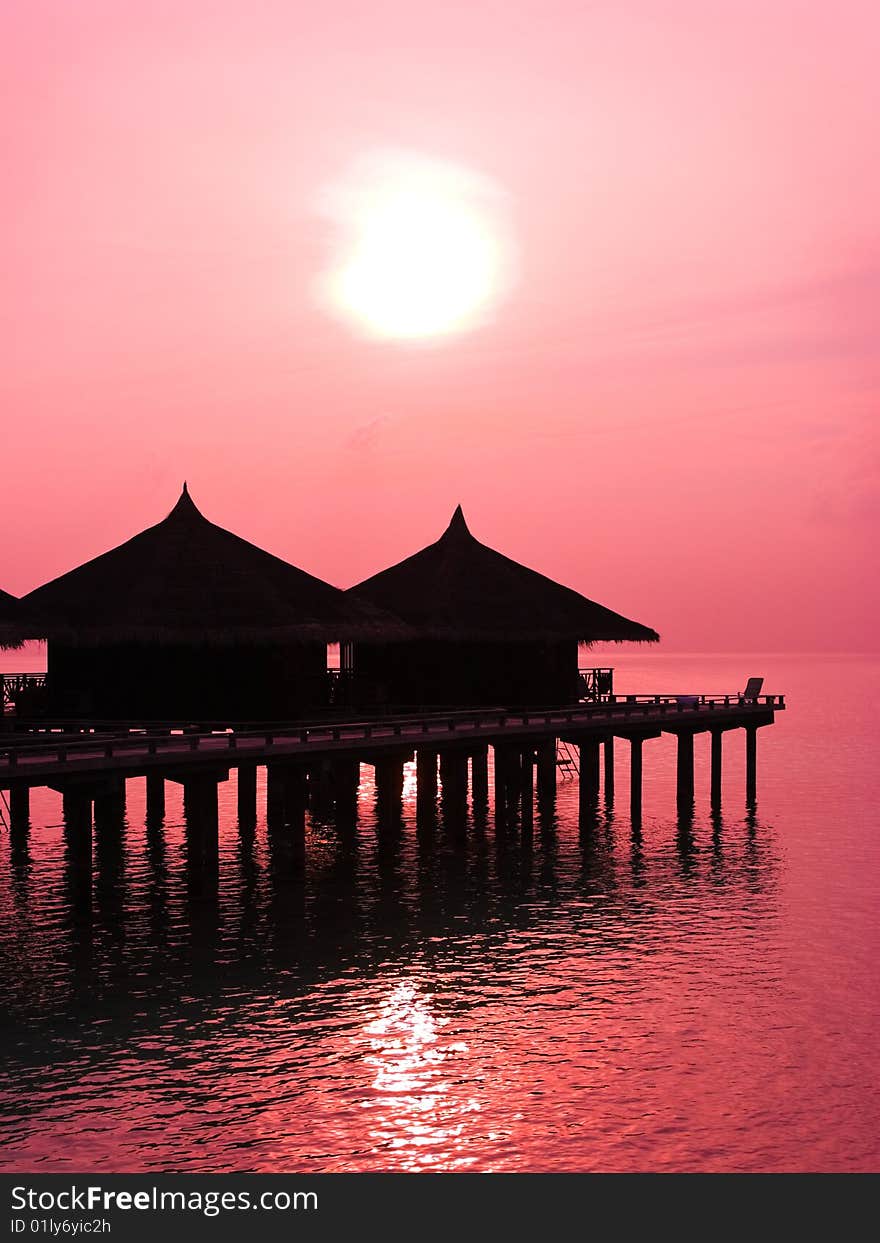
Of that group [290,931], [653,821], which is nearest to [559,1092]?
Result: [290,931]

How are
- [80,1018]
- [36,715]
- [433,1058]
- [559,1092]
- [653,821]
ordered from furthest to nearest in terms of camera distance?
1. [653,821]
2. [36,715]
3. [80,1018]
4. [433,1058]
5. [559,1092]

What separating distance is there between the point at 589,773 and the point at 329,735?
48.4 ft

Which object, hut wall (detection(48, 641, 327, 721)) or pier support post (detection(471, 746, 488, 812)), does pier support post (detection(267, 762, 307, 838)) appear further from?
pier support post (detection(471, 746, 488, 812))

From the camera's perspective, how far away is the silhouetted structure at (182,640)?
38.7 metres

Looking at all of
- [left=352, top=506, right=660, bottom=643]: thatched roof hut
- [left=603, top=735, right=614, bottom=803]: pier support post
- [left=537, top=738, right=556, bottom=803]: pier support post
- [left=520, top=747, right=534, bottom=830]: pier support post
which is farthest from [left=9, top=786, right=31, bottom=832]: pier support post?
[left=603, top=735, right=614, bottom=803]: pier support post

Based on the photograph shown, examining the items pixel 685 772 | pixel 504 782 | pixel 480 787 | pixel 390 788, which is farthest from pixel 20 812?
pixel 685 772

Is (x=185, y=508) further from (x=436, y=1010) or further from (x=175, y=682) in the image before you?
(x=436, y=1010)

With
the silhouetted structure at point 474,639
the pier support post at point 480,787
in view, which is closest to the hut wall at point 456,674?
the silhouetted structure at point 474,639

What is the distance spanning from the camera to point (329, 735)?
1378 inches

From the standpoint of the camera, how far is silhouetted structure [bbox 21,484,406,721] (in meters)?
38.7
